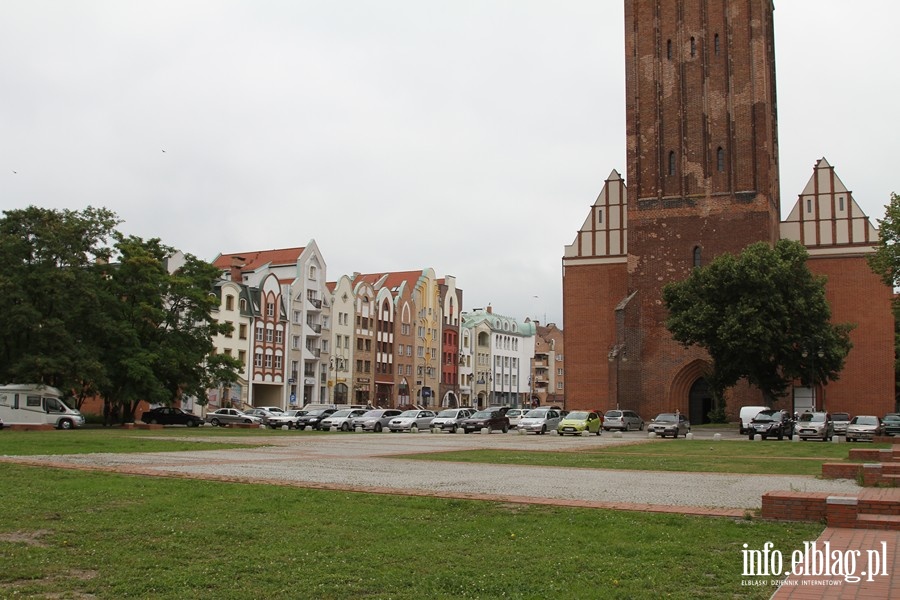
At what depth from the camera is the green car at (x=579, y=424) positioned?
44.1 metres

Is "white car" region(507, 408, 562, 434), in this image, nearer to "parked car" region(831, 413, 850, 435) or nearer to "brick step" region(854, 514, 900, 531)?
"parked car" region(831, 413, 850, 435)

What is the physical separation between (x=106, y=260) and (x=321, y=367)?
38911mm

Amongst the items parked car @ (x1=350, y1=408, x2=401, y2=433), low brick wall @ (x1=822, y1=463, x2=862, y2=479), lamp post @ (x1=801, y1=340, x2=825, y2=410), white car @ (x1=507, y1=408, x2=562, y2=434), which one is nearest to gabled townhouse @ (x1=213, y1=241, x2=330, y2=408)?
parked car @ (x1=350, y1=408, x2=401, y2=433)

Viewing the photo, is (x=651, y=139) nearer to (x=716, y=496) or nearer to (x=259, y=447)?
(x=259, y=447)

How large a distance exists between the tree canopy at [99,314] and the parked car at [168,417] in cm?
123

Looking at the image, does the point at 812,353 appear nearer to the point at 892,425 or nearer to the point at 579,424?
the point at 892,425

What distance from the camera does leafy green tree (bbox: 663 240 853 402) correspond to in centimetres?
4625

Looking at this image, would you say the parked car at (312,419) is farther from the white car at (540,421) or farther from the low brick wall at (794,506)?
the low brick wall at (794,506)

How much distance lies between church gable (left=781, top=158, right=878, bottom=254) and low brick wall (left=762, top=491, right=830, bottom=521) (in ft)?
168

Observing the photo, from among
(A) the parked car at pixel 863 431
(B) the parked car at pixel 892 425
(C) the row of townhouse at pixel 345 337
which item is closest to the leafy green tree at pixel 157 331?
(C) the row of townhouse at pixel 345 337

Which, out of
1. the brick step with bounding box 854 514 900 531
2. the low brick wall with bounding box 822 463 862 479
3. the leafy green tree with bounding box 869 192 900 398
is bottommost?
the low brick wall with bounding box 822 463 862 479

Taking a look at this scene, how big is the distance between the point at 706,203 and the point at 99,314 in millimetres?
36427

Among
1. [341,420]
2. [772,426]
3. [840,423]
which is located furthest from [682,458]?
[341,420]

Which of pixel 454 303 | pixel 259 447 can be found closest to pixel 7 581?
pixel 259 447
